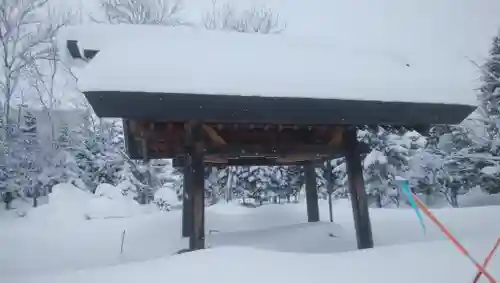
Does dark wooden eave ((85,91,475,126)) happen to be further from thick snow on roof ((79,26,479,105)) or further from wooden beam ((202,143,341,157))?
wooden beam ((202,143,341,157))

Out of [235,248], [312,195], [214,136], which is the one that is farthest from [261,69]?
[312,195]

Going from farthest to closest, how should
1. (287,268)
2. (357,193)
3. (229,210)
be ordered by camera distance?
(229,210) < (357,193) < (287,268)

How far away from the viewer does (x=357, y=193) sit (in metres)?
5.30

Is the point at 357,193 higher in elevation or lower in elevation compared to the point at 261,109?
lower

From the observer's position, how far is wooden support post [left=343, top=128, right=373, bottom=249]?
5207 mm

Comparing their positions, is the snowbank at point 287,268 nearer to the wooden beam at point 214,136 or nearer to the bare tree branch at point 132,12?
the wooden beam at point 214,136

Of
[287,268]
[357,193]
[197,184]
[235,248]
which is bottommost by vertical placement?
[287,268]

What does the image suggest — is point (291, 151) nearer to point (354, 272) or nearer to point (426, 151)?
point (354, 272)

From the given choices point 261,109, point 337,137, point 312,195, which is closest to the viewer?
point 261,109

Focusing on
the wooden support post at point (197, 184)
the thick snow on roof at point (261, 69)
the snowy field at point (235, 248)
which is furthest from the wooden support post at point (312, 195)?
the wooden support post at point (197, 184)

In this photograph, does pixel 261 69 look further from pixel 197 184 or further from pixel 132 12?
pixel 132 12

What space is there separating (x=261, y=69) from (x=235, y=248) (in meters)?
1.97

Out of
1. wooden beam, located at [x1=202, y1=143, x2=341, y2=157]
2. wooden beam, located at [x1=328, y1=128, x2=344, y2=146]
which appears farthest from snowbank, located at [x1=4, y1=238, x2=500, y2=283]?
wooden beam, located at [x1=328, y1=128, x2=344, y2=146]

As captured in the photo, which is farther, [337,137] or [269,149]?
[337,137]
